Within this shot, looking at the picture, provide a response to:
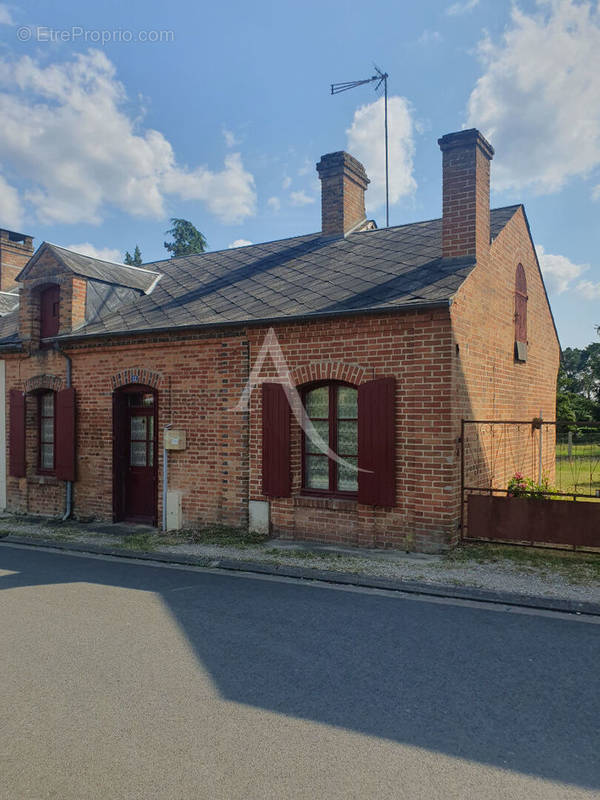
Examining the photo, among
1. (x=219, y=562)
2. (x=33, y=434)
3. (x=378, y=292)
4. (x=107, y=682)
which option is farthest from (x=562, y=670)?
(x=33, y=434)

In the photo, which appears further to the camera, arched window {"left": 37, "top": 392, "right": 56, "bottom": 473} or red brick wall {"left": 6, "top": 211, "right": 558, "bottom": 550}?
arched window {"left": 37, "top": 392, "right": 56, "bottom": 473}

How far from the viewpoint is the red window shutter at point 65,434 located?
11.7 meters

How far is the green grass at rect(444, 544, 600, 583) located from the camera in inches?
284

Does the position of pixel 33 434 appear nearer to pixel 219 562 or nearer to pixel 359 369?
pixel 219 562

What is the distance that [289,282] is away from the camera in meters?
11.1

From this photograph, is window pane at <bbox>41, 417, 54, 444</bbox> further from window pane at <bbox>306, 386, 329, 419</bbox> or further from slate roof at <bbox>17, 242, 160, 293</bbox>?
window pane at <bbox>306, 386, 329, 419</bbox>

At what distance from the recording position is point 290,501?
9.39 m

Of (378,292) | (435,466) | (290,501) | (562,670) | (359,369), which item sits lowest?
(562,670)

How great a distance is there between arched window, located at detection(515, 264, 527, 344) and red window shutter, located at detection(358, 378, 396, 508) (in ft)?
14.3

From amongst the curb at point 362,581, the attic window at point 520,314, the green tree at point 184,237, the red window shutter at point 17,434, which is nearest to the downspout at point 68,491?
the red window shutter at point 17,434

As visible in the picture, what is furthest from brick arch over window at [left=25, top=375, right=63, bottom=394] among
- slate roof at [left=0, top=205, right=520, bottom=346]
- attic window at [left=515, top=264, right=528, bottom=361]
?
attic window at [left=515, top=264, right=528, bottom=361]

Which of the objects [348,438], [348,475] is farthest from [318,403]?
[348,475]

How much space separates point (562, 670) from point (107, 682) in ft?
11.6

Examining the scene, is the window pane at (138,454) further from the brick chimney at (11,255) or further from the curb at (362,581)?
the brick chimney at (11,255)
